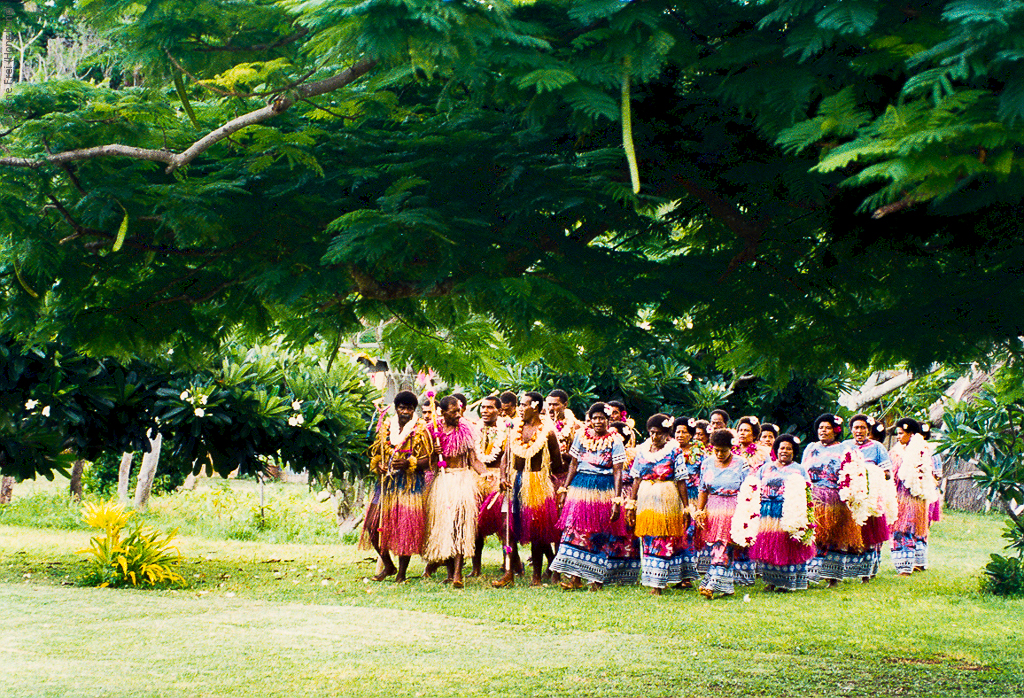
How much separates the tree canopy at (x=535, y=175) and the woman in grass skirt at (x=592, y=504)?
4.84m

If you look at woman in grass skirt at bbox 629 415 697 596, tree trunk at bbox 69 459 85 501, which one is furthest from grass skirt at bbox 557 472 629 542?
tree trunk at bbox 69 459 85 501

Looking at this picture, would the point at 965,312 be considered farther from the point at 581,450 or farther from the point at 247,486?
the point at 247,486

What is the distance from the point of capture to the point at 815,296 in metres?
5.54

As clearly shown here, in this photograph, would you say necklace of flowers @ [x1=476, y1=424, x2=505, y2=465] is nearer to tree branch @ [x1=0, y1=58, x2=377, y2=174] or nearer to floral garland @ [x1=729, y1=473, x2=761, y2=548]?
floral garland @ [x1=729, y1=473, x2=761, y2=548]

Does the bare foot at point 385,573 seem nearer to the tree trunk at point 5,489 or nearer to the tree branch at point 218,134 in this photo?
the tree branch at point 218,134

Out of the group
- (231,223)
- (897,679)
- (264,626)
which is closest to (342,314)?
(231,223)

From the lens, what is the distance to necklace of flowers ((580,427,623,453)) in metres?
10.5

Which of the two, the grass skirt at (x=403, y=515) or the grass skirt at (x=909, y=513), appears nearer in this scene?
the grass skirt at (x=403, y=515)

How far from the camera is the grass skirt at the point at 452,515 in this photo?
10617 millimetres

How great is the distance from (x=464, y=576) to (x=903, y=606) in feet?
14.5

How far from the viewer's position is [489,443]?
37.3 ft

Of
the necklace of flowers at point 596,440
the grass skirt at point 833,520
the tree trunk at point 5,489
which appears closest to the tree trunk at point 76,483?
the tree trunk at point 5,489

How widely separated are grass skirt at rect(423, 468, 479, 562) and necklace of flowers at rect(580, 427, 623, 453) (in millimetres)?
1185

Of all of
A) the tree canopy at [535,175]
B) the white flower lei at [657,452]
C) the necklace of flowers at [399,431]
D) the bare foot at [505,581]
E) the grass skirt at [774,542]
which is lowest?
the bare foot at [505,581]
